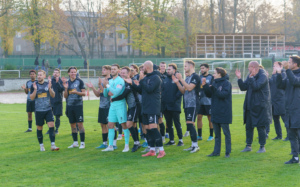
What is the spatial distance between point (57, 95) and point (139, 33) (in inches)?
1533

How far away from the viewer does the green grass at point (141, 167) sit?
6.71 metres

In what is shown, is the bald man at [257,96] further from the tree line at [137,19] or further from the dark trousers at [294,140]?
the tree line at [137,19]

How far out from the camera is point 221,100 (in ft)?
28.0

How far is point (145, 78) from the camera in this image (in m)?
8.68

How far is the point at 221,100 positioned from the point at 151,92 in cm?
158

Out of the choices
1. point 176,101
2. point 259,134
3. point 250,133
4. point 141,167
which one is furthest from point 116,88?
point 259,134

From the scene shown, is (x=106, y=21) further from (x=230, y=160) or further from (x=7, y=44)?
(x=230, y=160)

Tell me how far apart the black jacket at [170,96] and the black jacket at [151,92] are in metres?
1.29

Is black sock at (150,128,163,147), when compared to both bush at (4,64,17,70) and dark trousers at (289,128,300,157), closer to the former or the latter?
dark trousers at (289,128,300,157)

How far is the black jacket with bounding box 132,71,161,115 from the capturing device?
28.0 feet

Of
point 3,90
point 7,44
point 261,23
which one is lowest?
point 3,90

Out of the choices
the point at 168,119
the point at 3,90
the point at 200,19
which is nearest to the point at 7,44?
the point at 3,90

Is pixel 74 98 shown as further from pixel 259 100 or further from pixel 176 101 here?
pixel 259 100

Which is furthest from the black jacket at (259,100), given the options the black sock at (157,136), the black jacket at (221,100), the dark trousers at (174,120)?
the black sock at (157,136)
